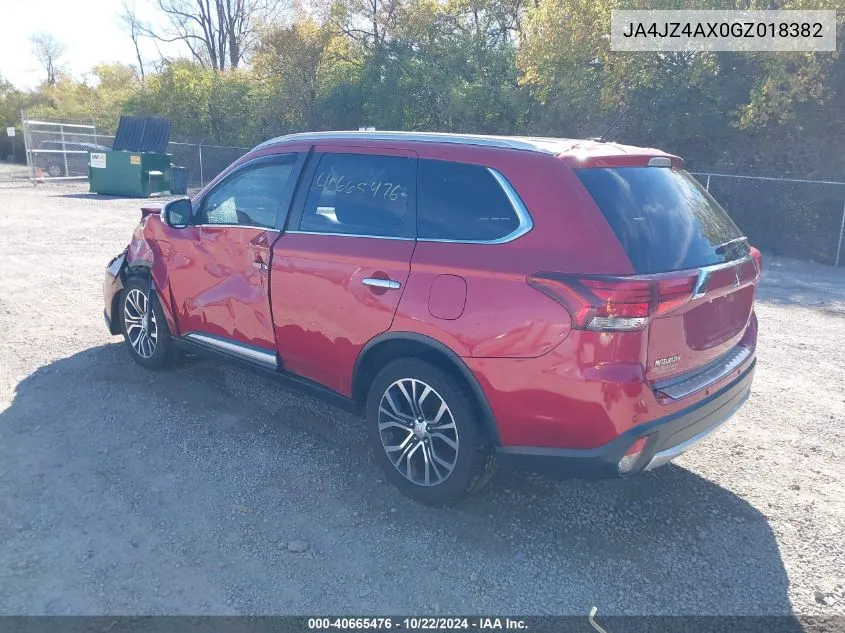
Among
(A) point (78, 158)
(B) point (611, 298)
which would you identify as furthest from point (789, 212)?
(A) point (78, 158)

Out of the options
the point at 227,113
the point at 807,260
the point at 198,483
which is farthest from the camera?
the point at 227,113

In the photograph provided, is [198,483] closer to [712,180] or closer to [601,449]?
[601,449]

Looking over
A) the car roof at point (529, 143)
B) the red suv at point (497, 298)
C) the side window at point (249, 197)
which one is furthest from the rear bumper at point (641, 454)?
the side window at point (249, 197)

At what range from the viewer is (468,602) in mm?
2953

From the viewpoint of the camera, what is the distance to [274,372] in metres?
4.41

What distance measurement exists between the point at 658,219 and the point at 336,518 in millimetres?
2237

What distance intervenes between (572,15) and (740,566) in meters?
14.7

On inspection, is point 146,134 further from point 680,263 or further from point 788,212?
point 680,263

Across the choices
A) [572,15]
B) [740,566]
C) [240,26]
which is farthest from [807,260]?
[240,26]

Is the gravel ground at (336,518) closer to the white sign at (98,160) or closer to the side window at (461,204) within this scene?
the side window at (461,204)

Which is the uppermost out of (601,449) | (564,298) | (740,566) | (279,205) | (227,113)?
(227,113)

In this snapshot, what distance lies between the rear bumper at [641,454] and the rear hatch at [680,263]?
148 millimetres

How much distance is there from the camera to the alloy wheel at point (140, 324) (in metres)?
5.33

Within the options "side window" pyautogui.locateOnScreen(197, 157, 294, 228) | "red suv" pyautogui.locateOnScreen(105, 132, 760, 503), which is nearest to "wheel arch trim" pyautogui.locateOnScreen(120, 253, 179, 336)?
"side window" pyautogui.locateOnScreen(197, 157, 294, 228)
